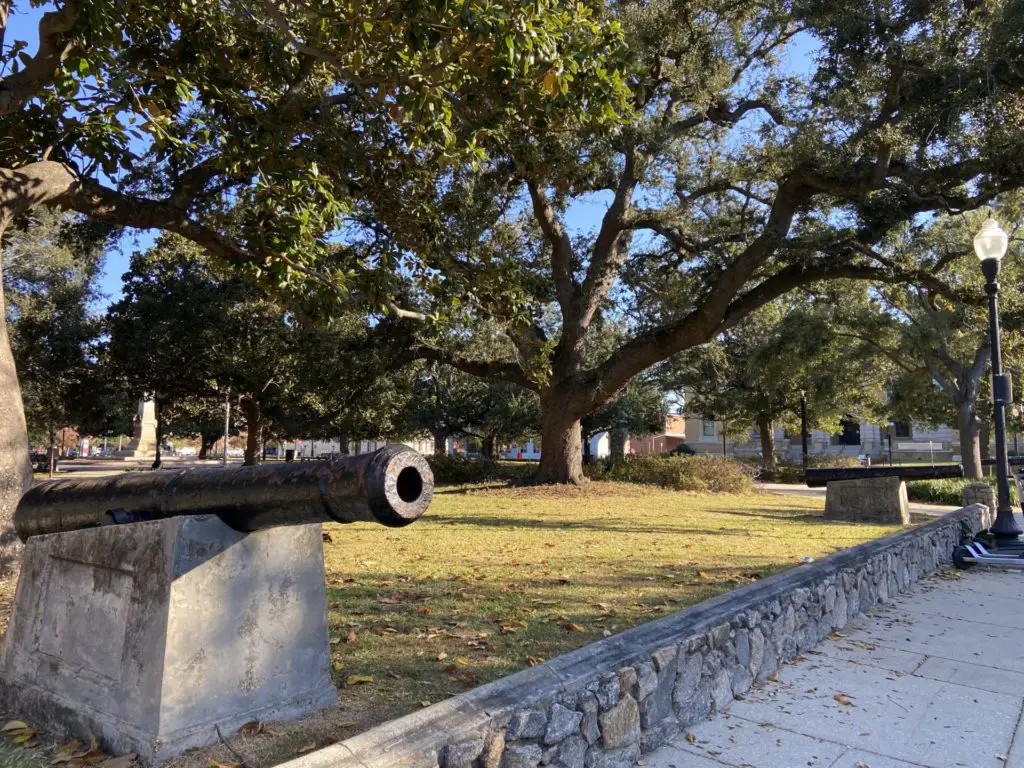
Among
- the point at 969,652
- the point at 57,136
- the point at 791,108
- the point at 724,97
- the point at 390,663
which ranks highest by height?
the point at 724,97

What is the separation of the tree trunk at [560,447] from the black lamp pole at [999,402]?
8.86m

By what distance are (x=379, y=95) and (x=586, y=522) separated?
657 cm

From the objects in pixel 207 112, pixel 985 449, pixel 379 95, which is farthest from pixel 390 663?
pixel 985 449

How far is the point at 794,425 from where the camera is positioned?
131ft

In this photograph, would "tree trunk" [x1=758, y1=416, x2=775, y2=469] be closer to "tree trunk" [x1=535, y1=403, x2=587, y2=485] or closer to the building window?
"tree trunk" [x1=535, y1=403, x2=587, y2=485]

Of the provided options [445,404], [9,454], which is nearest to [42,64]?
[9,454]

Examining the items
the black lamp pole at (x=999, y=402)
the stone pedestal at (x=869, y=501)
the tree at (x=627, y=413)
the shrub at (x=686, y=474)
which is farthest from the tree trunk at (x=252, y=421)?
the black lamp pole at (x=999, y=402)

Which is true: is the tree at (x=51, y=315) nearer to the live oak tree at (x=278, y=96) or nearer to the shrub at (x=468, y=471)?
the shrub at (x=468, y=471)

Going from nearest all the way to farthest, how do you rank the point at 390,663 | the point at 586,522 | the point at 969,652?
1. the point at 390,663
2. the point at 969,652
3. the point at 586,522

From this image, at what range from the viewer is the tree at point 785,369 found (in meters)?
20.6

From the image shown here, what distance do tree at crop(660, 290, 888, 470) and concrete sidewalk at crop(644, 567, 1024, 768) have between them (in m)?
13.0

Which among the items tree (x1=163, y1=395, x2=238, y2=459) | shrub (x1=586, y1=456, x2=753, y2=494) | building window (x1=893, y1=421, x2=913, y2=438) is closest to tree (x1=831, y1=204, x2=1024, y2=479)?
shrub (x1=586, y1=456, x2=753, y2=494)

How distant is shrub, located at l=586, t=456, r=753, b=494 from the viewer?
19.1 m

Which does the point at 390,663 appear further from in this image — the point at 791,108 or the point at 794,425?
the point at 794,425
